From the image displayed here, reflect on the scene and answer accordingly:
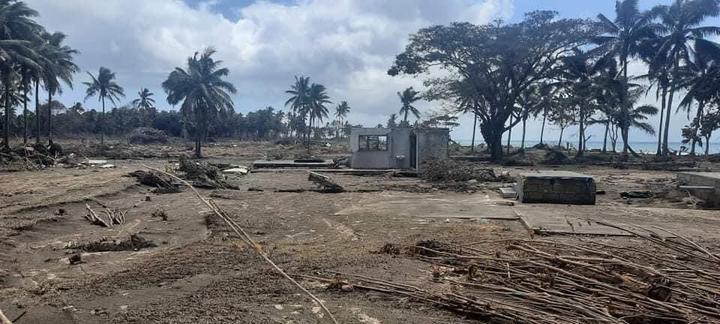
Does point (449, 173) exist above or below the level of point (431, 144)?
below

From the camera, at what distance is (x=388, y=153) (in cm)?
2880

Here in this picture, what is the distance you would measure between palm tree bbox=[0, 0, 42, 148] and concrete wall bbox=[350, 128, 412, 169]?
1849 centimetres

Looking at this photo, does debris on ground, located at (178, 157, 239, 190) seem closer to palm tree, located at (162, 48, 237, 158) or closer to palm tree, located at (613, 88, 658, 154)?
palm tree, located at (162, 48, 237, 158)

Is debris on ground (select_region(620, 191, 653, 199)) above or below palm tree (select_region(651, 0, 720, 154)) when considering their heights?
below

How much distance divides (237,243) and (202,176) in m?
11.7

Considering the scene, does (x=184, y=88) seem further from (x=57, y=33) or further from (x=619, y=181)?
(x=619, y=181)

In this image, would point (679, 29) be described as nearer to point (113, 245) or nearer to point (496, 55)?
point (496, 55)

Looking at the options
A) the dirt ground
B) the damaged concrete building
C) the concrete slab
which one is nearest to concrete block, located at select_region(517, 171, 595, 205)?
the dirt ground

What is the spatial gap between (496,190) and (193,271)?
44.1ft

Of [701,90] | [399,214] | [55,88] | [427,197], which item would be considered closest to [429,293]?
[399,214]

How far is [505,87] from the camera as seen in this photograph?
1577 inches

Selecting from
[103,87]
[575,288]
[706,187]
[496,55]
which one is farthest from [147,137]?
[575,288]

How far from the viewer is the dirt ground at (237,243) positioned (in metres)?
5.13

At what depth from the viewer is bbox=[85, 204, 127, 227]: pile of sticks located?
1051 cm
